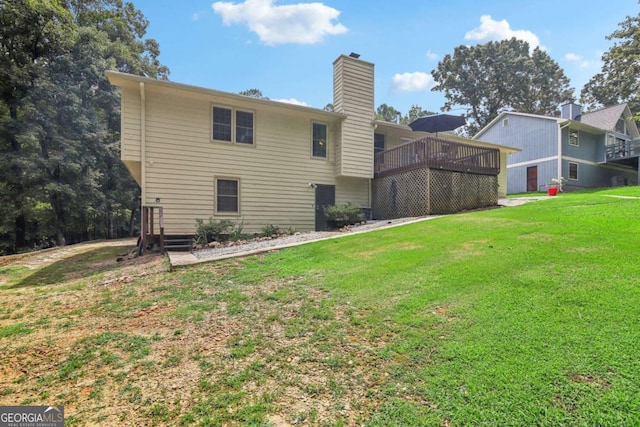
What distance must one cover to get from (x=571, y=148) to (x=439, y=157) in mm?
16315

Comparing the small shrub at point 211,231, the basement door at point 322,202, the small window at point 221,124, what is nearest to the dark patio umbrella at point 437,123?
the basement door at point 322,202

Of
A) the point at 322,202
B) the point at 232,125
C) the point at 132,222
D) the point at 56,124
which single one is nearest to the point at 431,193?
the point at 322,202

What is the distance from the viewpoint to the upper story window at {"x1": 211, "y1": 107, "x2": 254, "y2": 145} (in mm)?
11016

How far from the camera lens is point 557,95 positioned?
37250mm

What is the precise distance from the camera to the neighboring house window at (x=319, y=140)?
12617 mm

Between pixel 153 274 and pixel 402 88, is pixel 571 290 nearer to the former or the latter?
pixel 153 274

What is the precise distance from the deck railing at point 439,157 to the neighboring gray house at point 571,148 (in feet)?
39.5

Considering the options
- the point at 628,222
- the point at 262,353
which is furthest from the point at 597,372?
the point at 628,222

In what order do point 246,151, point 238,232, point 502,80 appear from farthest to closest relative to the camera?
1. point 502,80
2. point 246,151
3. point 238,232

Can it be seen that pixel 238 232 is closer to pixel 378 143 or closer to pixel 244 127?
pixel 244 127

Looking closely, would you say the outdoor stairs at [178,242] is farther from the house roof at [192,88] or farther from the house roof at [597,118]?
the house roof at [597,118]

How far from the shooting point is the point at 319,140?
41.8 feet

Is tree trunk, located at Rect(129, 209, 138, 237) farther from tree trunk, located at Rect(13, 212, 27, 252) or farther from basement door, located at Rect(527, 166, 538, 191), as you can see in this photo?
basement door, located at Rect(527, 166, 538, 191)

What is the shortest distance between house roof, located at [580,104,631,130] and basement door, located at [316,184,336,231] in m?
23.8
